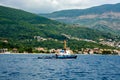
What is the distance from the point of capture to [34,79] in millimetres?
75312

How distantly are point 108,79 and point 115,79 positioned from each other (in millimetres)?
1744

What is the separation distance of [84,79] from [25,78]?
1419 cm

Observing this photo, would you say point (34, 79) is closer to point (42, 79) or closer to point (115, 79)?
point (42, 79)

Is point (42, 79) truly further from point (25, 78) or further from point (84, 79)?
point (84, 79)

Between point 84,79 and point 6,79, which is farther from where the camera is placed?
point 84,79

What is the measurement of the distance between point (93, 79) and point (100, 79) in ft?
5.81

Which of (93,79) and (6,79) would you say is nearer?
(6,79)

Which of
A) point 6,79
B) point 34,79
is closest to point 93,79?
point 34,79

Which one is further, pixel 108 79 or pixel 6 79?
pixel 108 79

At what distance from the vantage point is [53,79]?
253ft

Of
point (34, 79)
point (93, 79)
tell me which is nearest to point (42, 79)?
point (34, 79)

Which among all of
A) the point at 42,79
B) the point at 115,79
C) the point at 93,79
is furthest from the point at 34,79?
the point at 115,79

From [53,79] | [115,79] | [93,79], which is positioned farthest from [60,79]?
[115,79]

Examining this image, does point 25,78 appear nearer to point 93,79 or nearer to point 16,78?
point 16,78
